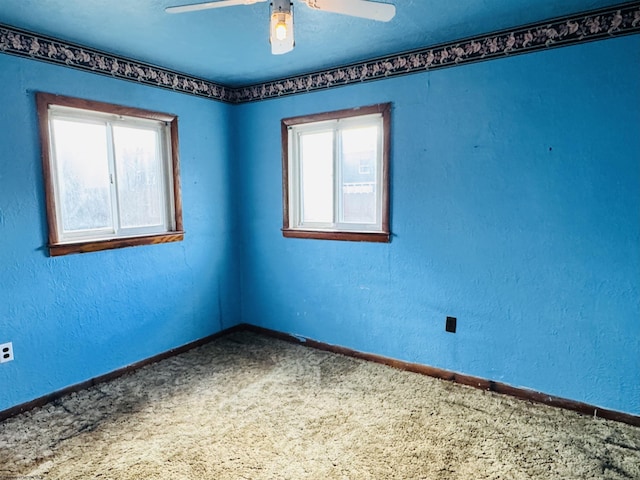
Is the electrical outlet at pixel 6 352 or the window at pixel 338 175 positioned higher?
the window at pixel 338 175

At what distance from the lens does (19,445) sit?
2.11 meters

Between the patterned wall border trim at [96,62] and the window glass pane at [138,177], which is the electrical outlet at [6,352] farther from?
the patterned wall border trim at [96,62]

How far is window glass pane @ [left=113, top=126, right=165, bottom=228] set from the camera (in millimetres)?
2959

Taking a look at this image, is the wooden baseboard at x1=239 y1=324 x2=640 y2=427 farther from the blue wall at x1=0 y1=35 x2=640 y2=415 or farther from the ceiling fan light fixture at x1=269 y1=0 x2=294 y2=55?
the ceiling fan light fixture at x1=269 y1=0 x2=294 y2=55

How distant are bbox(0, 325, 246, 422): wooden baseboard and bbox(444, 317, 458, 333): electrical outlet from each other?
208 cm

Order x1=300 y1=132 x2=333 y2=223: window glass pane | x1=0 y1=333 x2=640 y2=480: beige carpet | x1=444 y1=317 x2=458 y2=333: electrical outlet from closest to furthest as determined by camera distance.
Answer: x1=0 y1=333 x2=640 y2=480: beige carpet
x1=444 y1=317 x2=458 y2=333: electrical outlet
x1=300 y1=132 x2=333 y2=223: window glass pane

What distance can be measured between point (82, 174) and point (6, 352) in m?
1.21

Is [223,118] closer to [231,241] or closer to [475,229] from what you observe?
[231,241]

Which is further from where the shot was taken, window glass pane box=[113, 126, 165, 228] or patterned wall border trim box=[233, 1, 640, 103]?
window glass pane box=[113, 126, 165, 228]

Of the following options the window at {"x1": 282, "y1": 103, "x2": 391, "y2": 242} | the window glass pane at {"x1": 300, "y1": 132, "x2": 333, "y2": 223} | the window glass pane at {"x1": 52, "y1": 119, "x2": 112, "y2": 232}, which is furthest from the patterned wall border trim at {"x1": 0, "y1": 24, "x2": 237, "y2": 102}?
the window glass pane at {"x1": 300, "y1": 132, "x2": 333, "y2": 223}

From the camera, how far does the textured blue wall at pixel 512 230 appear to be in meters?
2.25

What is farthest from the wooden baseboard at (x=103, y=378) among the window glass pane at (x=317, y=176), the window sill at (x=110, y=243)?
the window glass pane at (x=317, y=176)

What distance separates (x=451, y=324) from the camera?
2816mm

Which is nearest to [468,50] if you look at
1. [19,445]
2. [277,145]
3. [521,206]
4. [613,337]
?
[521,206]
